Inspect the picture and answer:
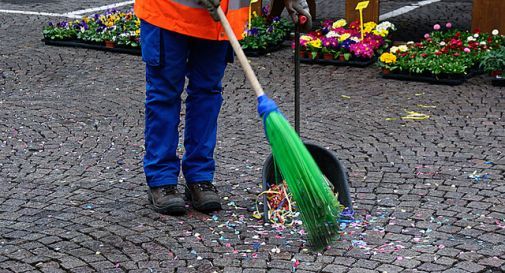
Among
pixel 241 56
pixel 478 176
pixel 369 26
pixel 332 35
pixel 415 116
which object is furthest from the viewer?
pixel 369 26

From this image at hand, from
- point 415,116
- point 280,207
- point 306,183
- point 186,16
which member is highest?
point 186,16

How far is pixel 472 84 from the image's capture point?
7980 mm

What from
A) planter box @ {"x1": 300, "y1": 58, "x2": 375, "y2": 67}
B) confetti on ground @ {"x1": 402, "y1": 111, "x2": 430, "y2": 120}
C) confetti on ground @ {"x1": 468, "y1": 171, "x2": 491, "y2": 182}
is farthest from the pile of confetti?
planter box @ {"x1": 300, "y1": 58, "x2": 375, "y2": 67}

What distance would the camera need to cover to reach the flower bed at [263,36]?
932 cm

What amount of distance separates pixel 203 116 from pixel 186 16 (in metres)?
0.56

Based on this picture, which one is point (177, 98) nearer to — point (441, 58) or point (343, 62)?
point (441, 58)

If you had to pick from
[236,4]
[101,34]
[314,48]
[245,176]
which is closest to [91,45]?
[101,34]

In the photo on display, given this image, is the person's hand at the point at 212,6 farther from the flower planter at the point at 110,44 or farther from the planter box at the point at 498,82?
the flower planter at the point at 110,44

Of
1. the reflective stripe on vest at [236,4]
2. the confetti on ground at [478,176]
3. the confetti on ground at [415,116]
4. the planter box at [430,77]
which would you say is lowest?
the confetti on ground at [415,116]

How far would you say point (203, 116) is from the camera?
5.01 metres

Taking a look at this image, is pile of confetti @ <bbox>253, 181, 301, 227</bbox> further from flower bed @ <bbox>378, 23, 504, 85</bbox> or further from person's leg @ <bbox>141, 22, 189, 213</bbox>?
flower bed @ <bbox>378, 23, 504, 85</bbox>

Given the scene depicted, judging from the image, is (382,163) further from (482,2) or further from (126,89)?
(482,2)

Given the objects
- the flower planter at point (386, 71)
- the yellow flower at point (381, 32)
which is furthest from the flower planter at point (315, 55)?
the flower planter at point (386, 71)

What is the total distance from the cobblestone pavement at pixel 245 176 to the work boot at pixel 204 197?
68 millimetres
